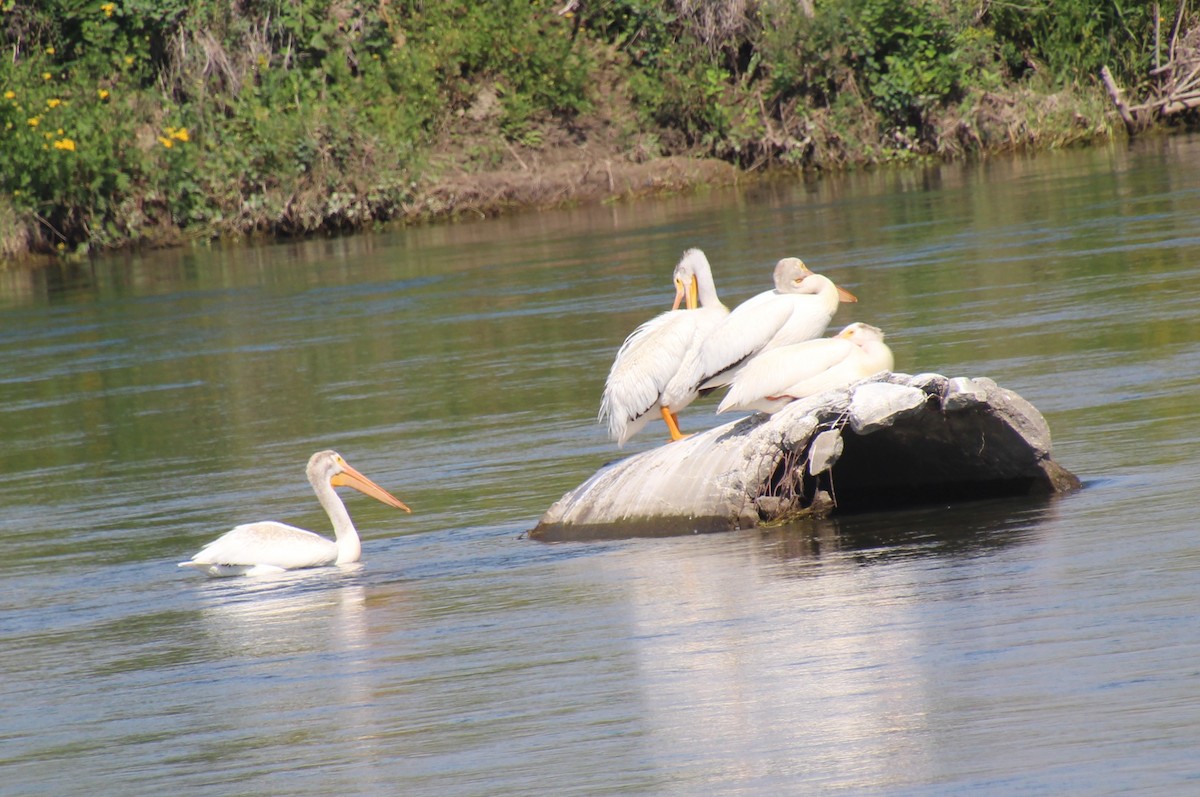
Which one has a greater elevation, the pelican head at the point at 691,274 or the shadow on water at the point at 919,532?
the pelican head at the point at 691,274

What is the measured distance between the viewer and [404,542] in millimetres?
8062

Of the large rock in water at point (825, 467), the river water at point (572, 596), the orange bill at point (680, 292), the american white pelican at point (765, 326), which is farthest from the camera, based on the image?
the orange bill at point (680, 292)

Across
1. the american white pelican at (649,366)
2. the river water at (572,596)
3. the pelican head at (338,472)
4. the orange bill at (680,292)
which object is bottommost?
the river water at (572,596)

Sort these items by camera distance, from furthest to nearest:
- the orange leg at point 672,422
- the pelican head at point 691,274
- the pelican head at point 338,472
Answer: the pelican head at point 691,274 < the orange leg at point 672,422 < the pelican head at point 338,472

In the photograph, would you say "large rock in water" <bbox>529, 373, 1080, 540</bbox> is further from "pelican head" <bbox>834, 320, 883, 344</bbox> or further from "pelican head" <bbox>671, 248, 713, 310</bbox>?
"pelican head" <bbox>671, 248, 713, 310</bbox>

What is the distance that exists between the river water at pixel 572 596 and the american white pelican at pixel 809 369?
22.8 inches

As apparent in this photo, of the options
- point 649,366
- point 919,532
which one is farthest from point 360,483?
point 919,532

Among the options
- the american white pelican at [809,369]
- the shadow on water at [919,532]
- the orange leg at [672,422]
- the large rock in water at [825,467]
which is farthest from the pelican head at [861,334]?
the orange leg at [672,422]

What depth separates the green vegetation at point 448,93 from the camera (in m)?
30.8

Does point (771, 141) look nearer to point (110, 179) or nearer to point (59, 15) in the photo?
point (110, 179)

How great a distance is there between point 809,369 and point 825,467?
45 cm

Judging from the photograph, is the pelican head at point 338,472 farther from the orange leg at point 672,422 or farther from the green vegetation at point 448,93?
the green vegetation at point 448,93

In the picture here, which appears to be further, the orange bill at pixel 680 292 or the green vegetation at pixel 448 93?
the green vegetation at pixel 448 93

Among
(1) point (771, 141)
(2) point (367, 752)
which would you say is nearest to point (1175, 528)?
(2) point (367, 752)
